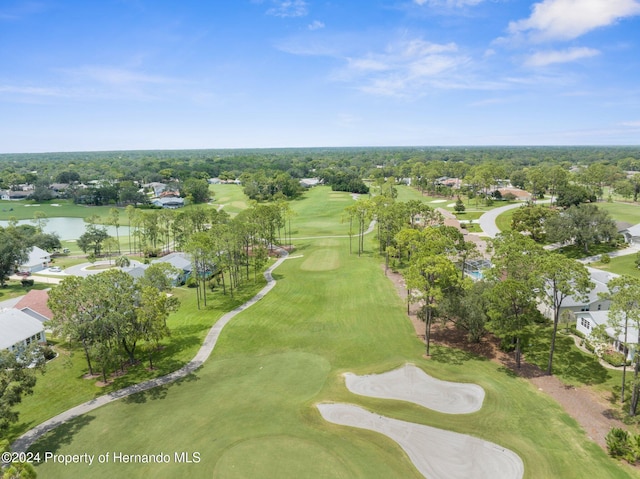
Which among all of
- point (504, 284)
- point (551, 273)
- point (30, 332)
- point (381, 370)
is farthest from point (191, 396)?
point (551, 273)

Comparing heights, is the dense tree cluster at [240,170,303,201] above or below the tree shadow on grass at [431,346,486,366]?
above

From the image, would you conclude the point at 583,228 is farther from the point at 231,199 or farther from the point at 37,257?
the point at 231,199

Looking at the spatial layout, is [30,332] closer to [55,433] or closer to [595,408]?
[55,433]

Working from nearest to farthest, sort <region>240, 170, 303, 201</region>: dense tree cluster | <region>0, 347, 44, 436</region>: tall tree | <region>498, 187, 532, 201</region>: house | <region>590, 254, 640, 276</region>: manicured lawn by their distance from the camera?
<region>0, 347, 44, 436</region>: tall tree, <region>590, 254, 640, 276</region>: manicured lawn, <region>498, 187, 532, 201</region>: house, <region>240, 170, 303, 201</region>: dense tree cluster

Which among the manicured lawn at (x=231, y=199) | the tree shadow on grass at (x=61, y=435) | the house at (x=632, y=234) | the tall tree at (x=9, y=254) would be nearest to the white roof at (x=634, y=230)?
the house at (x=632, y=234)

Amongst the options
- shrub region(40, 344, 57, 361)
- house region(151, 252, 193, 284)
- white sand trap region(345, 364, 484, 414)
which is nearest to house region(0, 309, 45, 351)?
shrub region(40, 344, 57, 361)

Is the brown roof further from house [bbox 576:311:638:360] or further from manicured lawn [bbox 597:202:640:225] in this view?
manicured lawn [bbox 597:202:640:225]

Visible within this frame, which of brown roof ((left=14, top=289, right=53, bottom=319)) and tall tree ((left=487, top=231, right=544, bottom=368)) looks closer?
tall tree ((left=487, top=231, right=544, bottom=368))
